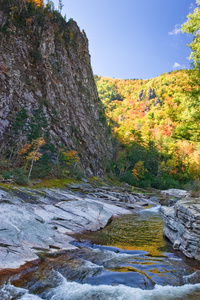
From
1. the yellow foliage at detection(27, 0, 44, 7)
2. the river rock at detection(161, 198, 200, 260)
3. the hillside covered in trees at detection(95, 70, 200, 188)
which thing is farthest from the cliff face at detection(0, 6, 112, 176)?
the river rock at detection(161, 198, 200, 260)

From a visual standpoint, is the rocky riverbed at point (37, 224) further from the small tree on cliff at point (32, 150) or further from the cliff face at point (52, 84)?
the cliff face at point (52, 84)

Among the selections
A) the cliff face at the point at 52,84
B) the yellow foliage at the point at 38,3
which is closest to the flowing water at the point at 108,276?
the cliff face at the point at 52,84

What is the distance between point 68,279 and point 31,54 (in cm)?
4401

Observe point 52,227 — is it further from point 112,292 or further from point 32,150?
point 32,150

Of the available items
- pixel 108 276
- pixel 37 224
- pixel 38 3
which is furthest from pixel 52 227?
pixel 38 3

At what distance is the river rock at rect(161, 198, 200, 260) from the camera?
866 centimetres

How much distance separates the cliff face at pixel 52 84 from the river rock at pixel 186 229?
79.4 feet

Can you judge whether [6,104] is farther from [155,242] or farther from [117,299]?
[117,299]

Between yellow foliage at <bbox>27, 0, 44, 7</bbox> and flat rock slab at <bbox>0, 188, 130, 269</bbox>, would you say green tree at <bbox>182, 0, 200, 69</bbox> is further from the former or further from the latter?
yellow foliage at <bbox>27, 0, 44, 7</bbox>

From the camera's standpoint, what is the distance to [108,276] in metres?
6.33

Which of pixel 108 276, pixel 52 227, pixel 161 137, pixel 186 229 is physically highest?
pixel 161 137

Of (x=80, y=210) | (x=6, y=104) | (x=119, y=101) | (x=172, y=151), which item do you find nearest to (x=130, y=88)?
(x=119, y=101)

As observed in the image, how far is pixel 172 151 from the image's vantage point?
232 feet

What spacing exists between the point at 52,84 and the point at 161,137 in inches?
2112
